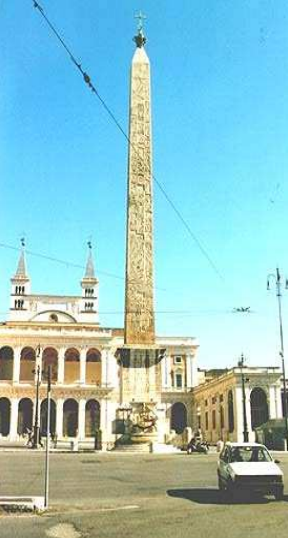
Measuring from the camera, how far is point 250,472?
11.5 meters

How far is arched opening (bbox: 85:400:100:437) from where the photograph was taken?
66.9 m

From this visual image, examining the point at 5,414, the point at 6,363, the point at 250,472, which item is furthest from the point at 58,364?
the point at 250,472

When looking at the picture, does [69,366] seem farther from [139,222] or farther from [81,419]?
[139,222]

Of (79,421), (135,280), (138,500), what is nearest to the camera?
(138,500)

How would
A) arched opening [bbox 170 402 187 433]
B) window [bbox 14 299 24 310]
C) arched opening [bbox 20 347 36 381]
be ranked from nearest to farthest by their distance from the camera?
arched opening [bbox 20 347 36 381] → window [bbox 14 299 24 310] → arched opening [bbox 170 402 187 433]

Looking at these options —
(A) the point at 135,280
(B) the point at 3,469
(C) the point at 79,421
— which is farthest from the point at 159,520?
(C) the point at 79,421

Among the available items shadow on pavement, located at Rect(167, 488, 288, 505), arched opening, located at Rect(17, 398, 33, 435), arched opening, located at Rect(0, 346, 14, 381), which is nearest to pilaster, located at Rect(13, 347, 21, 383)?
arched opening, located at Rect(0, 346, 14, 381)

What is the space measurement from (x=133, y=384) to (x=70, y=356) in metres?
42.9

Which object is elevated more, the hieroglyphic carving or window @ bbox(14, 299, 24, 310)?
window @ bbox(14, 299, 24, 310)

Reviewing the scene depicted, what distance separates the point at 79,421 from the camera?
6556cm

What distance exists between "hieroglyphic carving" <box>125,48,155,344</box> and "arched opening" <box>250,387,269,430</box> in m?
32.1

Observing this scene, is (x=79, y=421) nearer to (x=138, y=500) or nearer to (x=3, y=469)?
(x=3, y=469)

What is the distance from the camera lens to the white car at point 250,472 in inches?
448

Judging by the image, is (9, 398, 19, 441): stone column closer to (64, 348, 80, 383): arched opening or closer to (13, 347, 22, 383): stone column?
(13, 347, 22, 383): stone column
